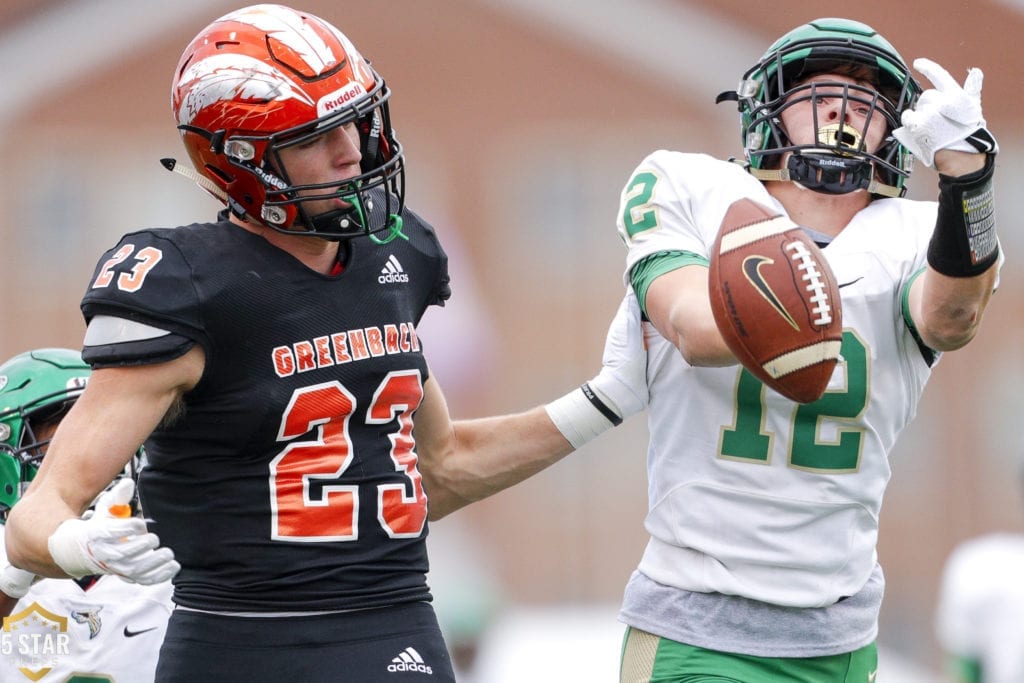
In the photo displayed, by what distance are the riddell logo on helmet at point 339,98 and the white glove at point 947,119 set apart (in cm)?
103

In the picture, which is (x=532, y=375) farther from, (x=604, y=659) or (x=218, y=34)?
(x=218, y=34)

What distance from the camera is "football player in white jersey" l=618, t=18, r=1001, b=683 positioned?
2900mm

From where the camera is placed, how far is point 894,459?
10711 millimetres

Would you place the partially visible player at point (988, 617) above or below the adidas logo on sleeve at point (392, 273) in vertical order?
below

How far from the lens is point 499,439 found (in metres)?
3.39

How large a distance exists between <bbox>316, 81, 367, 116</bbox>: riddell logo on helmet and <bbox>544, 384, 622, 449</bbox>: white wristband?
33.2 inches

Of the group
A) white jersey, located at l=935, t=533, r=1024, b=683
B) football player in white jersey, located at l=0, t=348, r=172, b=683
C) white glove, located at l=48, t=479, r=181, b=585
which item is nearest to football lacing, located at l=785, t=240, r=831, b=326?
white glove, located at l=48, t=479, r=181, b=585

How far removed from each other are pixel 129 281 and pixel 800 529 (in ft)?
4.47

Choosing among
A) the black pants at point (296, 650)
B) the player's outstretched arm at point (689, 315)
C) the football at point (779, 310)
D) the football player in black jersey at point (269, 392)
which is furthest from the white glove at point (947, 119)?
the black pants at point (296, 650)

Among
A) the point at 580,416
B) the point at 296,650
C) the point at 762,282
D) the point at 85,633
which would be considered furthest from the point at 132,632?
the point at 762,282

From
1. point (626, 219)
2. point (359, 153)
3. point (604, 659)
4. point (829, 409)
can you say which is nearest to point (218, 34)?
point (359, 153)

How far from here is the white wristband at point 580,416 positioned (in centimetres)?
333

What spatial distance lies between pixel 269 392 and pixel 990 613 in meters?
2.82

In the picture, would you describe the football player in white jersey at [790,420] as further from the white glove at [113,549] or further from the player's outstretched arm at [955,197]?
the white glove at [113,549]
